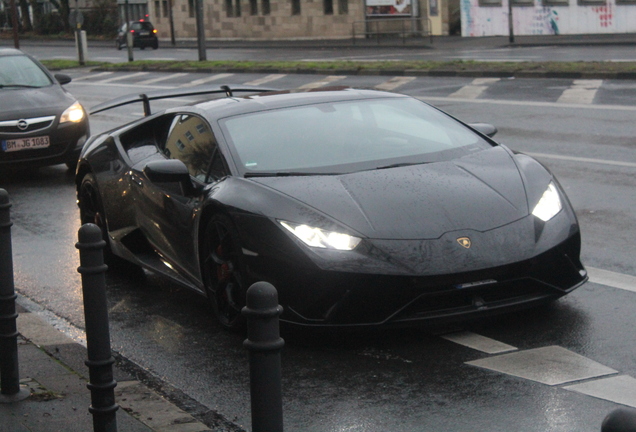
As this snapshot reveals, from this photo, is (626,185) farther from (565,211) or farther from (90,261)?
(90,261)

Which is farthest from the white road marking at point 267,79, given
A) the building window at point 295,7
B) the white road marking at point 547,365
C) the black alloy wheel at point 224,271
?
the building window at point 295,7

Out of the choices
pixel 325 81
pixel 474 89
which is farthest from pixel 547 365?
pixel 325 81

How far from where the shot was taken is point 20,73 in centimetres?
1374

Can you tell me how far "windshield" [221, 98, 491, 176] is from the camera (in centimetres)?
609

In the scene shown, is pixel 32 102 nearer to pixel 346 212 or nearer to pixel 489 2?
pixel 346 212

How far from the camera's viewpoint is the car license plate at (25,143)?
12297mm

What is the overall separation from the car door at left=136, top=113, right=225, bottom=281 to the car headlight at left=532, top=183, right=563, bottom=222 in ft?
5.90

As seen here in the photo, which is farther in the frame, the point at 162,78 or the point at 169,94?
the point at 162,78

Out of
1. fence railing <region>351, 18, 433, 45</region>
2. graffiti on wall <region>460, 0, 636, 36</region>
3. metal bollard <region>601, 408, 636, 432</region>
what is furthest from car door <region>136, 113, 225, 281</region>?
fence railing <region>351, 18, 433, 45</region>

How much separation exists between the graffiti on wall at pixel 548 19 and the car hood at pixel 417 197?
37.6m

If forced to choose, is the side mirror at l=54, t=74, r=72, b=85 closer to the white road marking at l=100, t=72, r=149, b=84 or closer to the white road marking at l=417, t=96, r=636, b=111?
the white road marking at l=417, t=96, r=636, b=111

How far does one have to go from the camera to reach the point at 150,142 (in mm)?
7434

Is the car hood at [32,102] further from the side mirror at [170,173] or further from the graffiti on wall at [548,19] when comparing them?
the graffiti on wall at [548,19]

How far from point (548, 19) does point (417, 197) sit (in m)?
39.6
